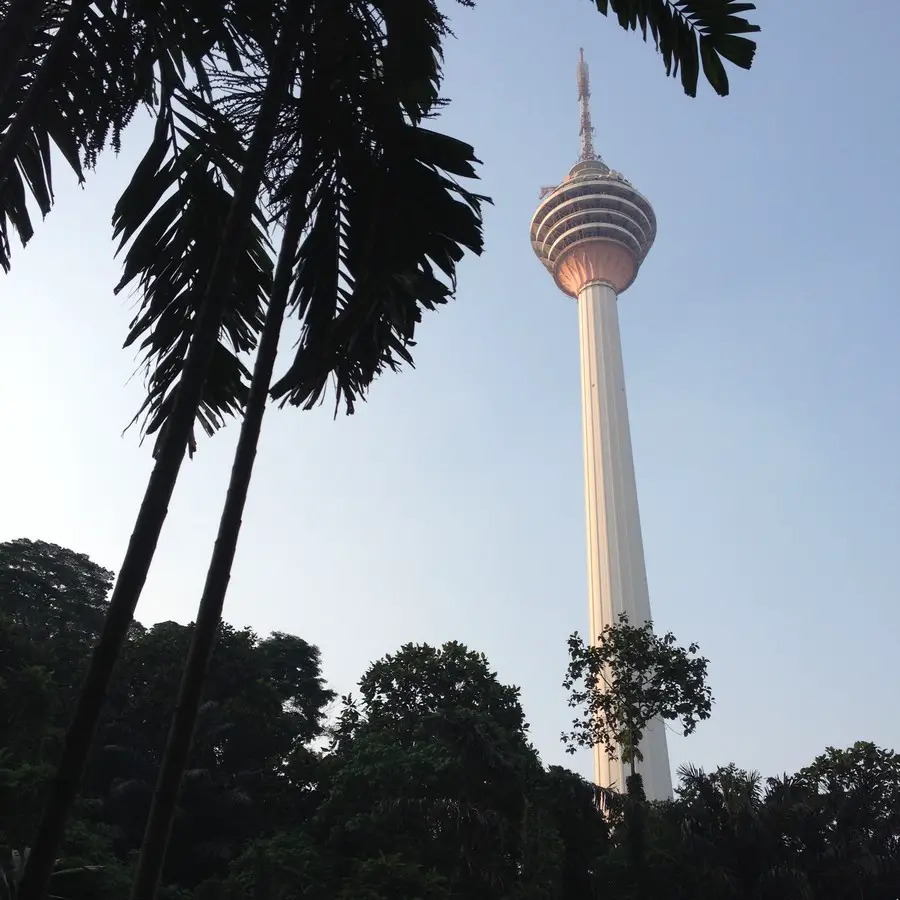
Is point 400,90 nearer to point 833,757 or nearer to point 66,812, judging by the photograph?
point 66,812

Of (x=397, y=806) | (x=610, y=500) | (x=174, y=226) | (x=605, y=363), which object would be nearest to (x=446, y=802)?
(x=397, y=806)

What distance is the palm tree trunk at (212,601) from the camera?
12.8 feet

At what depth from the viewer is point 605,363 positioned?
72.8m

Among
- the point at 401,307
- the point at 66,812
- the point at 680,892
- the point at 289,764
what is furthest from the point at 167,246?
the point at 289,764

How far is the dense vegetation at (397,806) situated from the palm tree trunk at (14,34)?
29.8 ft

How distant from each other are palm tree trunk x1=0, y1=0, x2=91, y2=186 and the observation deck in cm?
7503

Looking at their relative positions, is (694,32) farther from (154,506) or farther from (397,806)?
(397,806)

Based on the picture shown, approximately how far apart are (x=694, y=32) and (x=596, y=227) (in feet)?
246

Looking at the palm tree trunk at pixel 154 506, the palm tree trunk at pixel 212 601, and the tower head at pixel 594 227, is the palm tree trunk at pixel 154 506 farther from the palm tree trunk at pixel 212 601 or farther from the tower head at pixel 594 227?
the tower head at pixel 594 227

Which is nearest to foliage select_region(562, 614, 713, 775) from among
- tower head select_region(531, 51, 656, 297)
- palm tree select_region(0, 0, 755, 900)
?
→ palm tree select_region(0, 0, 755, 900)

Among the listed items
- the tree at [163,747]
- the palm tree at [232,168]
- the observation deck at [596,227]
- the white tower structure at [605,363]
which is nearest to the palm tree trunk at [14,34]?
the palm tree at [232,168]

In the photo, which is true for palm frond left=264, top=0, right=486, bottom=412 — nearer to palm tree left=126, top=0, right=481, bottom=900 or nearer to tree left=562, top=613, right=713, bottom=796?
palm tree left=126, top=0, right=481, bottom=900

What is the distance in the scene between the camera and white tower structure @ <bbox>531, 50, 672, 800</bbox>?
2516 inches

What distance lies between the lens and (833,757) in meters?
27.8
